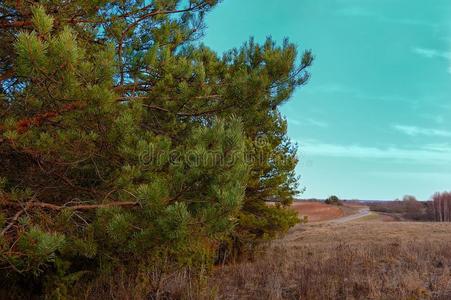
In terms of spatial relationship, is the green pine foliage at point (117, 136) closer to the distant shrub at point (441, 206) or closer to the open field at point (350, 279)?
the open field at point (350, 279)

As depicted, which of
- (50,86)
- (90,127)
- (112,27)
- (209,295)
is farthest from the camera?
(112,27)

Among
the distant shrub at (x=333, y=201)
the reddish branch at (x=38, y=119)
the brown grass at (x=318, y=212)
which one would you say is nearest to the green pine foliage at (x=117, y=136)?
the reddish branch at (x=38, y=119)

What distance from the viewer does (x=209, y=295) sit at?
5.71 m

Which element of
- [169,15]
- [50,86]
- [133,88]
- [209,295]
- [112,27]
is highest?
[169,15]

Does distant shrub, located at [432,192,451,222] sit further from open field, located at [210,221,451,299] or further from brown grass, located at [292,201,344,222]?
open field, located at [210,221,451,299]

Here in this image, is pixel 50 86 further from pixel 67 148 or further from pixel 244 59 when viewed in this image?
pixel 244 59

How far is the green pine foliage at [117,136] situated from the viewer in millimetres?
4035

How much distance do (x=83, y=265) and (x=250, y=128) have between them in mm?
3604

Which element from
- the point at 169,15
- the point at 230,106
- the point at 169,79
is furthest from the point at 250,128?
the point at 169,15

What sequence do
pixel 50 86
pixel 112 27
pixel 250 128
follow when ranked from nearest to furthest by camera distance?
pixel 50 86, pixel 112 27, pixel 250 128

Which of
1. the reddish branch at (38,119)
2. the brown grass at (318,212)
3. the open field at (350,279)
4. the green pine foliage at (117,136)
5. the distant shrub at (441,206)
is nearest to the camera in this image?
the green pine foliage at (117,136)

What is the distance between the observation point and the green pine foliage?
4.04 m

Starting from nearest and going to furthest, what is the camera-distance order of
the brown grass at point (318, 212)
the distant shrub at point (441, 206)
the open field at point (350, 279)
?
1. the open field at point (350, 279)
2. the brown grass at point (318, 212)
3. the distant shrub at point (441, 206)

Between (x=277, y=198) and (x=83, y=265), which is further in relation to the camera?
(x=277, y=198)
